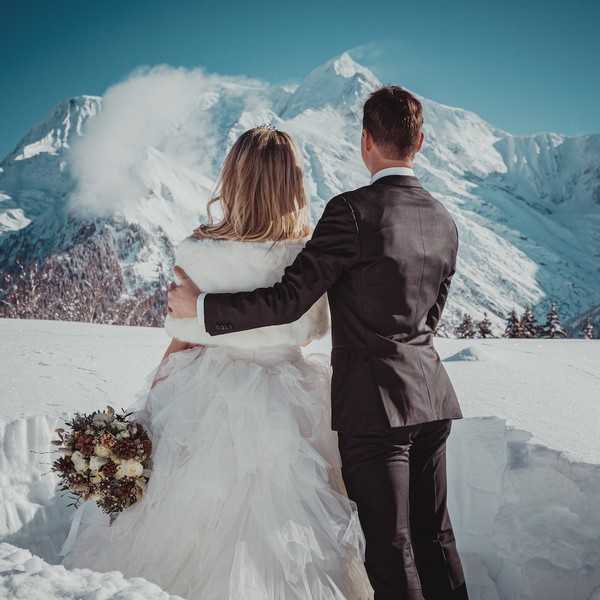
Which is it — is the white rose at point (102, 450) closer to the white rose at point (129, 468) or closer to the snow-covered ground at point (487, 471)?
the white rose at point (129, 468)

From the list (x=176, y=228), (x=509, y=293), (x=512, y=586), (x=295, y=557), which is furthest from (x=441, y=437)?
(x=509, y=293)

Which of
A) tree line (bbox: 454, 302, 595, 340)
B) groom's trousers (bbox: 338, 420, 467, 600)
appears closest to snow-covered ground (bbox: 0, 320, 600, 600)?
groom's trousers (bbox: 338, 420, 467, 600)

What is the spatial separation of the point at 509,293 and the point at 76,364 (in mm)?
206626

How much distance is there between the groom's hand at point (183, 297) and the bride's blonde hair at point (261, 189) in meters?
0.20

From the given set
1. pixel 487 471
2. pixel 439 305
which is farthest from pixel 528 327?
pixel 439 305

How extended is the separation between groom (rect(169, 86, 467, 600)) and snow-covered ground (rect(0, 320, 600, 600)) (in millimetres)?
868

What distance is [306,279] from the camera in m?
2.12

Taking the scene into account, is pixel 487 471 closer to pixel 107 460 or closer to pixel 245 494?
pixel 245 494

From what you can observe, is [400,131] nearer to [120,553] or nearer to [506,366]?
[120,553]

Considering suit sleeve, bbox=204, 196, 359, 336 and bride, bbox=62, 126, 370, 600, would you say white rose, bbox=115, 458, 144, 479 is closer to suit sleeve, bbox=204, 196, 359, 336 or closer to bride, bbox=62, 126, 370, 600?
bride, bbox=62, 126, 370, 600

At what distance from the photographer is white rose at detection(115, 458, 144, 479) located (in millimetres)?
2432

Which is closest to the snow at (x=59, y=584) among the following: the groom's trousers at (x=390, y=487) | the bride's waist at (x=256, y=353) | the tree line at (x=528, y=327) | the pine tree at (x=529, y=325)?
the groom's trousers at (x=390, y=487)

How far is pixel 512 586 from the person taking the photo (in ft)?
10.5

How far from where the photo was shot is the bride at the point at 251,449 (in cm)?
232
